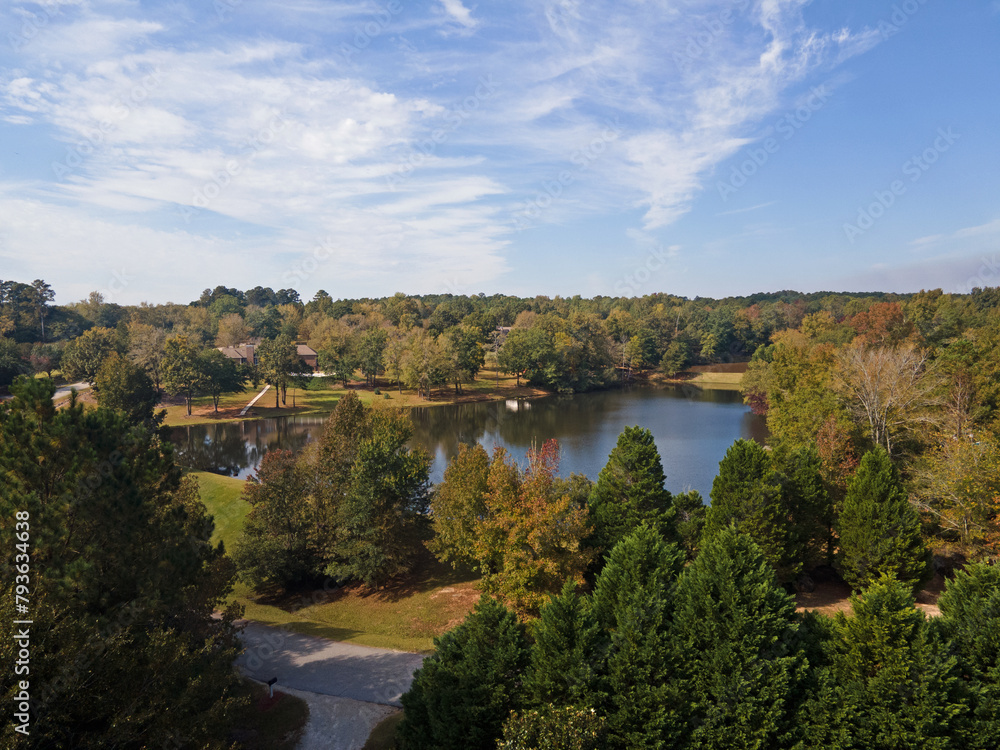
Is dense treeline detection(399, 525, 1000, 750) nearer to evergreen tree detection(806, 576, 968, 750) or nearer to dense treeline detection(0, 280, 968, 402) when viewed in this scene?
evergreen tree detection(806, 576, 968, 750)

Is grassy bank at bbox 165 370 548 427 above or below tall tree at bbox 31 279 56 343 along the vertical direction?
below

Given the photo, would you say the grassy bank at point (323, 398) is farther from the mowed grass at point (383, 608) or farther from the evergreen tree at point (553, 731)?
the evergreen tree at point (553, 731)

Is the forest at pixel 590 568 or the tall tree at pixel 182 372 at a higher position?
the tall tree at pixel 182 372

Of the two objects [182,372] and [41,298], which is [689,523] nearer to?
[182,372]

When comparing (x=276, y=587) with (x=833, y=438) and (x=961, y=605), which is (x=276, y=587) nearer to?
(x=961, y=605)

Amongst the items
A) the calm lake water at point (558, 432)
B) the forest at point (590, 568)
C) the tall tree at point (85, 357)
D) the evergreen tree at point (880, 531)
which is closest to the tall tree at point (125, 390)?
the calm lake water at point (558, 432)

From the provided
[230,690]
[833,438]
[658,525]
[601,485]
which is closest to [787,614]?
[658,525]

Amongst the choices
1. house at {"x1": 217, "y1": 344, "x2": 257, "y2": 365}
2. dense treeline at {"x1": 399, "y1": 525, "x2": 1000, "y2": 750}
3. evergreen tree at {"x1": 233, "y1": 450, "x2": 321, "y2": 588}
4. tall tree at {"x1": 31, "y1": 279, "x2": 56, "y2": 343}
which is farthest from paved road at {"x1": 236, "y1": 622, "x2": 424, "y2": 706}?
tall tree at {"x1": 31, "y1": 279, "x2": 56, "y2": 343}
